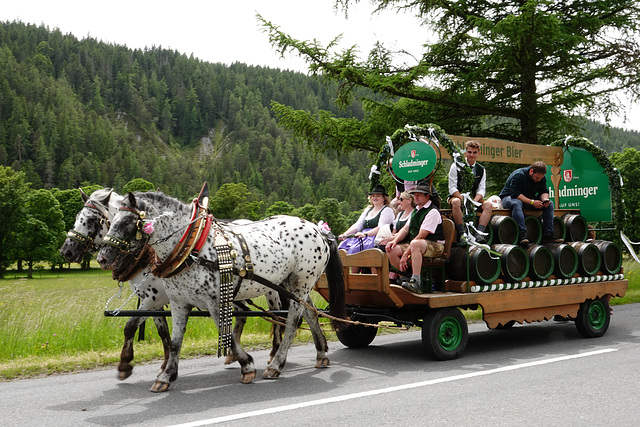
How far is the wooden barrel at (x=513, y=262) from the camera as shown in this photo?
7.98 metres

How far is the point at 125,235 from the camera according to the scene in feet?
19.0

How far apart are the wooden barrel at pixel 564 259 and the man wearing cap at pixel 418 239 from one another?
208 cm

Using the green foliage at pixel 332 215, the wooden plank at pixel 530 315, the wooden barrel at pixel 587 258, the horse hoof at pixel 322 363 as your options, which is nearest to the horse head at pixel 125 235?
the horse hoof at pixel 322 363

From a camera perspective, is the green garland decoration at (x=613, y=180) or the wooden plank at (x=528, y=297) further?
the green garland decoration at (x=613, y=180)

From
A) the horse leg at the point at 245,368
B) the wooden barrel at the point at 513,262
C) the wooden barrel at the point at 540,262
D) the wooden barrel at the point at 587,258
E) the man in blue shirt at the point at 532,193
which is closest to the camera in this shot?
the horse leg at the point at 245,368

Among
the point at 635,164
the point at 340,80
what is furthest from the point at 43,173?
the point at 340,80

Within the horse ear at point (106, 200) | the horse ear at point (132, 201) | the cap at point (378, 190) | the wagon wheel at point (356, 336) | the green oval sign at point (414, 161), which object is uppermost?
the green oval sign at point (414, 161)

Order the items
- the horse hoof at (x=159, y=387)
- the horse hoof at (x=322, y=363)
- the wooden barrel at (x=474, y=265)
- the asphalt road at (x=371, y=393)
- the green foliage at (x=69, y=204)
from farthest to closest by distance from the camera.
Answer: the green foliage at (x=69, y=204) → the wooden barrel at (x=474, y=265) → the horse hoof at (x=322, y=363) → the horse hoof at (x=159, y=387) → the asphalt road at (x=371, y=393)

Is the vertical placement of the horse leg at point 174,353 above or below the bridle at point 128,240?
below

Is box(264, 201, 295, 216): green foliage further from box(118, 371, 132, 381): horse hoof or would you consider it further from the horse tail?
box(118, 371, 132, 381): horse hoof

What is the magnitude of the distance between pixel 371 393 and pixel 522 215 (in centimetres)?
402

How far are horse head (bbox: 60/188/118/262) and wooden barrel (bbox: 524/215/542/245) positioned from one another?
5.72 m

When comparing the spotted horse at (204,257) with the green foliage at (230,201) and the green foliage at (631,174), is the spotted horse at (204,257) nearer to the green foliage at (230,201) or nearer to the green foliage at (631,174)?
the green foliage at (631,174)

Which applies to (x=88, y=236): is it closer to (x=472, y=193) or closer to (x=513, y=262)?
(x=472, y=193)
